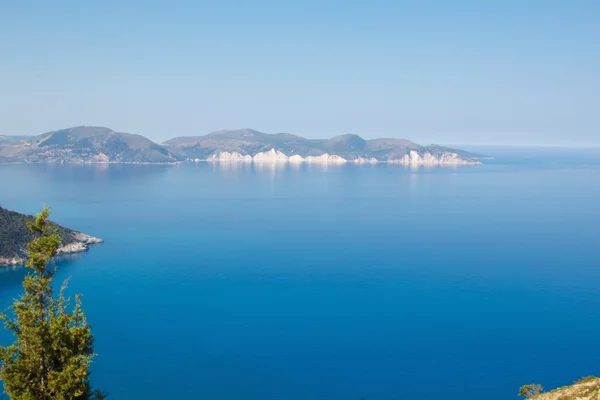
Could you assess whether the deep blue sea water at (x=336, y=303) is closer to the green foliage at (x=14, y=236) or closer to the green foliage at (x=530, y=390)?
the green foliage at (x=14, y=236)

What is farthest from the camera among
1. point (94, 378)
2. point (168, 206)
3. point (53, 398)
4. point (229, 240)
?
point (168, 206)

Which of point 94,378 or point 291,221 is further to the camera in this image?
point 291,221

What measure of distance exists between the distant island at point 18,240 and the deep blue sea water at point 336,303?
4485mm

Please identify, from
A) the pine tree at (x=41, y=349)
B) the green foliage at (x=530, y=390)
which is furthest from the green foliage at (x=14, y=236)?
the green foliage at (x=530, y=390)

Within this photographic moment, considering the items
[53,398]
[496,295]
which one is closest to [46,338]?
[53,398]

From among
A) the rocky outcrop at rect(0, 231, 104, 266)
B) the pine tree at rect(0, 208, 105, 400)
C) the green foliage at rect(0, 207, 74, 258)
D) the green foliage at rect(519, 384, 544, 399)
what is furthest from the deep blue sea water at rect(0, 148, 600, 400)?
the pine tree at rect(0, 208, 105, 400)

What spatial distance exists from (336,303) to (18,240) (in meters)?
61.8

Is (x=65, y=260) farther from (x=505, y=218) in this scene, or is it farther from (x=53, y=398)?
(x=505, y=218)

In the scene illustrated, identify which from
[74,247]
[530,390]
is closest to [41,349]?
[530,390]

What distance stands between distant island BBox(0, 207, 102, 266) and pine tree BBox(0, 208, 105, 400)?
7113 cm

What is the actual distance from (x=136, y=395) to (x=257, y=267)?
4126 cm

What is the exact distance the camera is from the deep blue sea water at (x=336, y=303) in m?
46.6

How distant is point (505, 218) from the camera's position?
132000mm

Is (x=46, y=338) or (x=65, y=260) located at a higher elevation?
(x=46, y=338)
